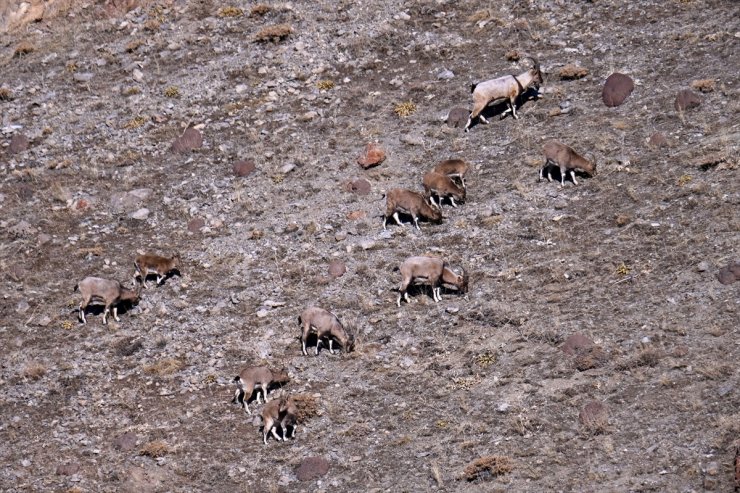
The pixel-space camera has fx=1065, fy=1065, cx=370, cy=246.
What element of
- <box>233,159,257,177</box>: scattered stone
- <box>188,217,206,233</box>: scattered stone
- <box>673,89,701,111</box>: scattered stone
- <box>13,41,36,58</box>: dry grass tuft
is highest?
<box>673,89,701,111</box>: scattered stone

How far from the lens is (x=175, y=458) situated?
19094mm

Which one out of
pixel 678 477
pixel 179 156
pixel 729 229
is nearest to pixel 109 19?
pixel 179 156

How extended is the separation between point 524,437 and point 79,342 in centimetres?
983

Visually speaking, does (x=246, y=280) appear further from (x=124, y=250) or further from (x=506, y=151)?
(x=506, y=151)

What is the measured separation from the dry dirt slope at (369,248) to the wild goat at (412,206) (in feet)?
1.78

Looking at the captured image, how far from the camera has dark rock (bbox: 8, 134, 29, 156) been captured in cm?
2922

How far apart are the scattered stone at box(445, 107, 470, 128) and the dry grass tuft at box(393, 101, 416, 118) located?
3.40 feet

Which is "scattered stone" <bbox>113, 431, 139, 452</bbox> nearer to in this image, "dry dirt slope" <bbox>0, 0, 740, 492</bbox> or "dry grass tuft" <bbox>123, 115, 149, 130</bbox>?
"dry dirt slope" <bbox>0, 0, 740, 492</bbox>

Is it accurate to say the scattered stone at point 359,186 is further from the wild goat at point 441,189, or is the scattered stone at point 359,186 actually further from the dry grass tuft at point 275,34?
the dry grass tuft at point 275,34

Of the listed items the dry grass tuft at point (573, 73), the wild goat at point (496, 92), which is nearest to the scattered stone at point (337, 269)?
the wild goat at point (496, 92)

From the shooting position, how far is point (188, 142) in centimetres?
2811

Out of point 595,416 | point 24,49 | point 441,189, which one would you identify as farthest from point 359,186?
point 24,49

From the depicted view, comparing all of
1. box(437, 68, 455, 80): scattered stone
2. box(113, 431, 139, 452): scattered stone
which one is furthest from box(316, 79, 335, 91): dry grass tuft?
box(113, 431, 139, 452): scattered stone

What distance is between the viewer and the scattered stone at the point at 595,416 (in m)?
17.6
